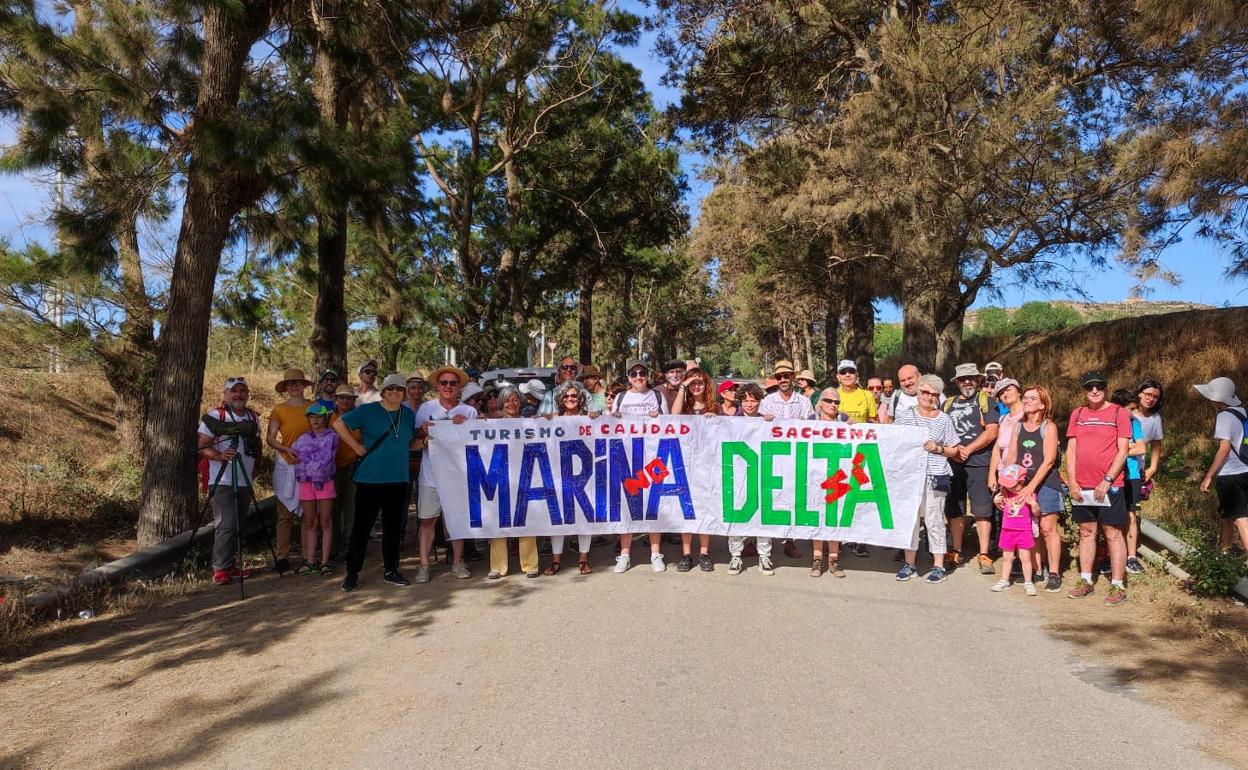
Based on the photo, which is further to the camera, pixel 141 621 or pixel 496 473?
pixel 496 473

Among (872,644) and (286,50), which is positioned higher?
(286,50)

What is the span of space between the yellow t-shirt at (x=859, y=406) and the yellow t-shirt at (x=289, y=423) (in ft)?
17.8

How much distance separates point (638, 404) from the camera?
315 inches

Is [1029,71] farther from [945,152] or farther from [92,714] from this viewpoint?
[92,714]

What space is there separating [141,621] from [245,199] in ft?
13.8

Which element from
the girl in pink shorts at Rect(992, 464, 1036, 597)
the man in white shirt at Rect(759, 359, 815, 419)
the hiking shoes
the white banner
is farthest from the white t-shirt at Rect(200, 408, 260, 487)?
the girl in pink shorts at Rect(992, 464, 1036, 597)

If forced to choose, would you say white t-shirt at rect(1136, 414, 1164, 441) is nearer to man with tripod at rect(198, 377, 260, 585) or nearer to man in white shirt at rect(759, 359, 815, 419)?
man in white shirt at rect(759, 359, 815, 419)

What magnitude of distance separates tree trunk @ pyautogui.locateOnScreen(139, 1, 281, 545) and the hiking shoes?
2078mm

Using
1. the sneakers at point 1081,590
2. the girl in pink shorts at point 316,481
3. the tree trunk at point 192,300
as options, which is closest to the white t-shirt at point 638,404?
the girl in pink shorts at point 316,481

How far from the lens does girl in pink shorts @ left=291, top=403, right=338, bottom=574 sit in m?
7.34

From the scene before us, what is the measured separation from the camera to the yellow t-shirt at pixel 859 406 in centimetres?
866

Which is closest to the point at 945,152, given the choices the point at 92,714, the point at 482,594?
the point at 482,594

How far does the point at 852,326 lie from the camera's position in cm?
2480

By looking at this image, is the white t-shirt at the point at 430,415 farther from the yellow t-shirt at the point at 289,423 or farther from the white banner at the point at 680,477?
the yellow t-shirt at the point at 289,423
